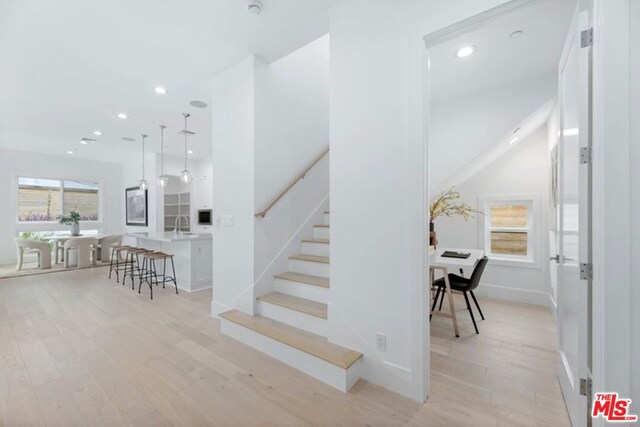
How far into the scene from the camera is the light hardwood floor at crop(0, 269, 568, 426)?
1621mm

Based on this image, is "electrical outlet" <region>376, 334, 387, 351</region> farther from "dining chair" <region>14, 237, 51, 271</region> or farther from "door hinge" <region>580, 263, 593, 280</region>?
"dining chair" <region>14, 237, 51, 271</region>

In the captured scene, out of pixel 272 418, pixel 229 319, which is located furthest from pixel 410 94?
pixel 229 319

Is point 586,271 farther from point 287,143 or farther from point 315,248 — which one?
point 287,143

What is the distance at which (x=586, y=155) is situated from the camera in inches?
52.5

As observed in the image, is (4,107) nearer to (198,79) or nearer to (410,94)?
(198,79)

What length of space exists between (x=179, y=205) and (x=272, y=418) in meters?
7.36

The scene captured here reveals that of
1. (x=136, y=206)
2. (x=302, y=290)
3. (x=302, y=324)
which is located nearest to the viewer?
(x=302, y=324)

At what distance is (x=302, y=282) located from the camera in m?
Answer: 2.69

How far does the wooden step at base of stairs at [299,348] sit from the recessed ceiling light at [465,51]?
9.51 feet

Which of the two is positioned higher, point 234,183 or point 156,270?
point 234,183

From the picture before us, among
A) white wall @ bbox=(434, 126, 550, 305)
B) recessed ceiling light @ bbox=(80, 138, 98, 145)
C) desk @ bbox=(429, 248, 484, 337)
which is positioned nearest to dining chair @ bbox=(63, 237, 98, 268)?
recessed ceiling light @ bbox=(80, 138, 98, 145)

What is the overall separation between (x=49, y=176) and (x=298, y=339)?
8822mm

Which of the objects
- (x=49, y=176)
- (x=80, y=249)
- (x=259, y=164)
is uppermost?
(x=49, y=176)

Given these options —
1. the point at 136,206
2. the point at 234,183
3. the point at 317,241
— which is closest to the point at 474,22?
the point at 317,241
